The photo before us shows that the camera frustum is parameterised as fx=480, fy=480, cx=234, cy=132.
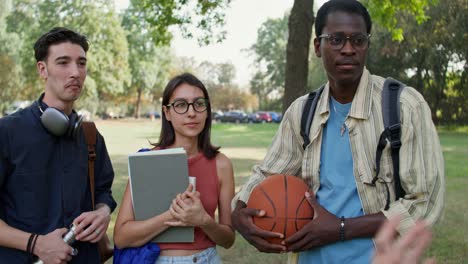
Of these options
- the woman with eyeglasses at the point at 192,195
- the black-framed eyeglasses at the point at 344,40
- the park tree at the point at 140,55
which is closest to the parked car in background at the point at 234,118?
the park tree at the point at 140,55

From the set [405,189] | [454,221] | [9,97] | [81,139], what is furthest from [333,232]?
[9,97]

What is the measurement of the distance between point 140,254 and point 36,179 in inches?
29.6

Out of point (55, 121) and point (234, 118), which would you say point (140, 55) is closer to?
point (234, 118)

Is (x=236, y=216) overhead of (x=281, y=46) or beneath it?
beneath

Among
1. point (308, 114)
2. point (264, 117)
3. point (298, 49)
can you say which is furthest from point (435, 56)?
point (308, 114)

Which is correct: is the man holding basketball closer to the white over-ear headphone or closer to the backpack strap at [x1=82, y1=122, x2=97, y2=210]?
the backpack strap at [x1=82, y1=122, x2=97, y2=210]

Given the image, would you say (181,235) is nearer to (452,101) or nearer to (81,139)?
(81,139)

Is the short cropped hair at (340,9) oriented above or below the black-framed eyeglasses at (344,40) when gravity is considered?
above

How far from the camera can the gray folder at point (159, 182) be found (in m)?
2.78

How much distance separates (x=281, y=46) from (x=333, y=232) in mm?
79027

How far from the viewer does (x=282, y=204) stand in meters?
2.73

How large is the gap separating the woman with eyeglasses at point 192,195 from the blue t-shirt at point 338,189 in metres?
0.63

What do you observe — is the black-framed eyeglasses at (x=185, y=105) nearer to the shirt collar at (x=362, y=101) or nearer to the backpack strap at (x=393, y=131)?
the shirt collar at (x=362, y=101)

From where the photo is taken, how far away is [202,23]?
456 inches
